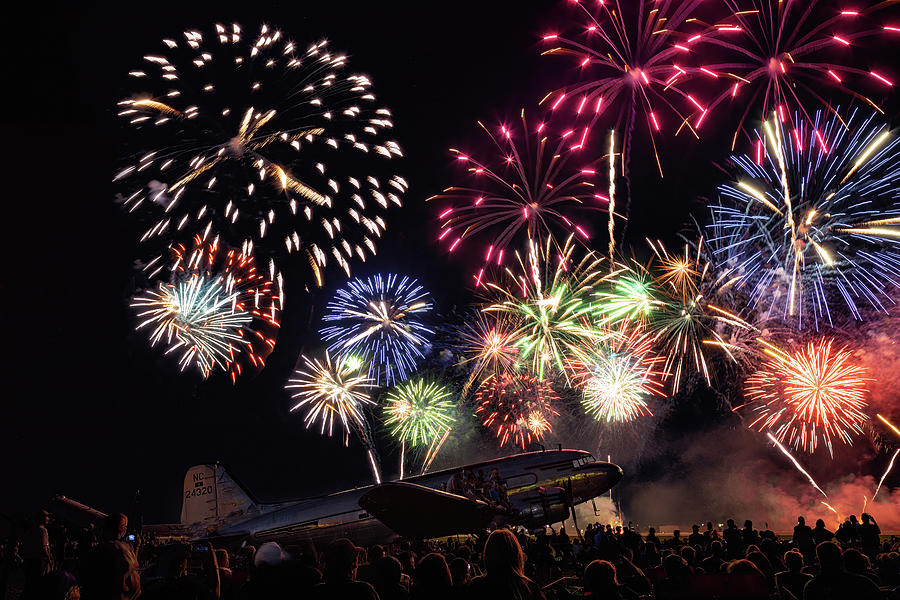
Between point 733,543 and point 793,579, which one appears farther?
point 733,543

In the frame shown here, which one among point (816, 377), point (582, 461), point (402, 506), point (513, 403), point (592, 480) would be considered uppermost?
point (513, 403)

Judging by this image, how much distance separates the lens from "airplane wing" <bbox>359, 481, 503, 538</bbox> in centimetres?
1701

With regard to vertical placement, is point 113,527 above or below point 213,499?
above

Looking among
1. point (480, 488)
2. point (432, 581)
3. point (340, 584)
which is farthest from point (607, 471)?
point (340, 584)

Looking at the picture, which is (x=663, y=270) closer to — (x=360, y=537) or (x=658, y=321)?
(x=658, y=321)

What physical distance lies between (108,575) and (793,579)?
28.7 feet

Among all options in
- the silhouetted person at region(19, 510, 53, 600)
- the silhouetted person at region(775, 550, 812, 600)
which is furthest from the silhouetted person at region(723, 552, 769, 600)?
the silhouetted person at region(19, 510, 53, 600)

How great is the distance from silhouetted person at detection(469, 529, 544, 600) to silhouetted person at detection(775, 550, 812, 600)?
4.93 metres

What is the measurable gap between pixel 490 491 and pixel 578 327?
11.9m

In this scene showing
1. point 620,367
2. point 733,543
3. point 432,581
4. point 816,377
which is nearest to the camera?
point 432,581

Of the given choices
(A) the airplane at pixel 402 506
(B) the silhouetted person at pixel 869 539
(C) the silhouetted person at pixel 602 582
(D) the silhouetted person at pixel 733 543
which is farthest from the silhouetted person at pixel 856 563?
(A) the airplane at pixel 402 506

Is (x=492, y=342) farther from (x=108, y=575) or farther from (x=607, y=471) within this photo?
(x=108, y=575)

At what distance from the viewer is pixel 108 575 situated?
520 centimetres

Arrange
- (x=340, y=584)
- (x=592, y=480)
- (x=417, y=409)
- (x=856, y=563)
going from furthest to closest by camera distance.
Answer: (x=417, y=409) → (x=592, y=480) → (x=856, y=563) → (x=340, y=584)
